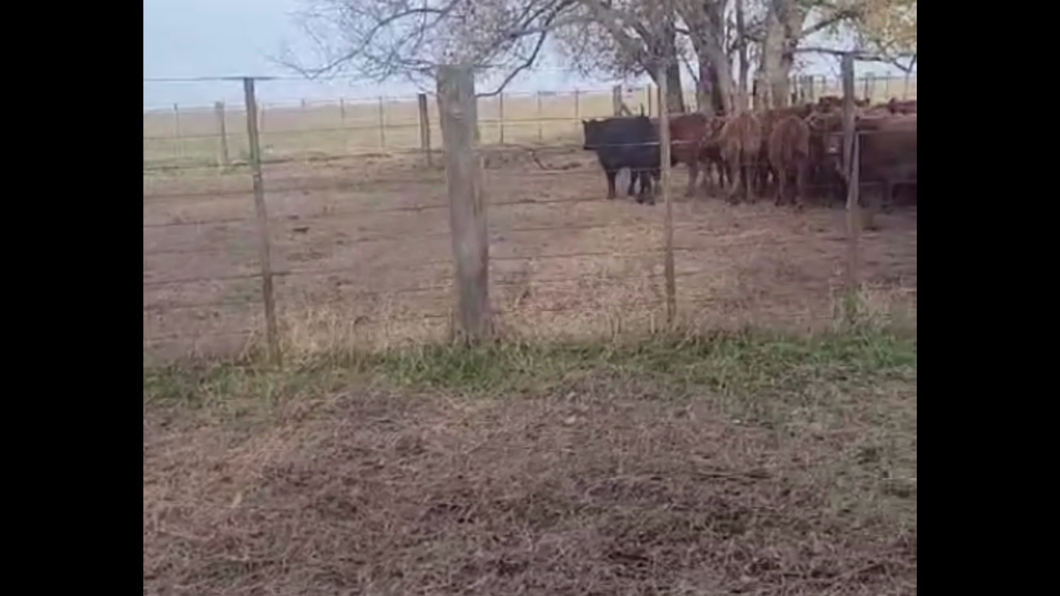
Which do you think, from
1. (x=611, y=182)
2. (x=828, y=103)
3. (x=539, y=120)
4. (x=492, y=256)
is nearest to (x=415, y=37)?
(x=539, y=120)

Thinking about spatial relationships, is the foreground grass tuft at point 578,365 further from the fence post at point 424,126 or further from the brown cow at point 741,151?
the brown cow at point 741,151

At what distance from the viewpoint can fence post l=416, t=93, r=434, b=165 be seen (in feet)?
10.9

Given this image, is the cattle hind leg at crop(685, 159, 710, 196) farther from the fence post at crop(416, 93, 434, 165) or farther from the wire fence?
the fence post at crop(416, 93, 434, 165)

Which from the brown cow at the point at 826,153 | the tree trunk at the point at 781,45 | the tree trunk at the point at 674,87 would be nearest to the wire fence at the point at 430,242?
the brown cow at the point at 826,153

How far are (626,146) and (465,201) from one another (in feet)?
5.48

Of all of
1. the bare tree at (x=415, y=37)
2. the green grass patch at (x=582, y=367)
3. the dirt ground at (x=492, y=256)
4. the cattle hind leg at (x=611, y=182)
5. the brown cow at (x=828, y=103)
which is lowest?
the green grass patch at (x=582, y=367)

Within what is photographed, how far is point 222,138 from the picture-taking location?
311cm

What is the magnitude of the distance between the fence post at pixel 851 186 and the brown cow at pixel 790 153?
0.73 meters

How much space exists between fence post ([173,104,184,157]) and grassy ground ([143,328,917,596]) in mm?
601

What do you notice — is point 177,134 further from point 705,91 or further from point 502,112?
point 705,91

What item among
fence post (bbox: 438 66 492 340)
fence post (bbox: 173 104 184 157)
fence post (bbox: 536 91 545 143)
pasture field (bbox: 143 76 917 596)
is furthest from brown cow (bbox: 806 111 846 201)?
fence post (bbox: 173 104 184 157)

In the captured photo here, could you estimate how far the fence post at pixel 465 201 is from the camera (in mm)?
2600
